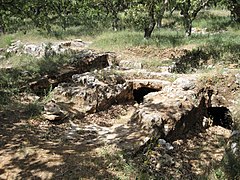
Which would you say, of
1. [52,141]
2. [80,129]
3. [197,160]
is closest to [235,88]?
[197,160]

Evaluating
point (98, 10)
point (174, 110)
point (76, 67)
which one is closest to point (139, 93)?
point (174, 110)

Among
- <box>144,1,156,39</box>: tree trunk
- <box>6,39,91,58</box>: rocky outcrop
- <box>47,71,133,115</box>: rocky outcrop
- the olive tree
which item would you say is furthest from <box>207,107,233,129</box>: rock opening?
the olive tree

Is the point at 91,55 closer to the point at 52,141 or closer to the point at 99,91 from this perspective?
the point at 99,91

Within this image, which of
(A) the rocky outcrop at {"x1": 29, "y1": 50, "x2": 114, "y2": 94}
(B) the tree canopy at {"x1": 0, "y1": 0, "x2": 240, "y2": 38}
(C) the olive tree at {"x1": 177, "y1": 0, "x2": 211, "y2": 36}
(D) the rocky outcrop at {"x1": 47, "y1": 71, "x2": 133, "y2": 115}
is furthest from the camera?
(C) the olive tree at {"x1": 177, "y1": 0, "x2": 211, "y2": 36}

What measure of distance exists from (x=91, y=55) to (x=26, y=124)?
6.33 m

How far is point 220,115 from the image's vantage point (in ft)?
30.7

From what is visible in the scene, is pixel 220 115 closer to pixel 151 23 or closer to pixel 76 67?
pixel 76 67

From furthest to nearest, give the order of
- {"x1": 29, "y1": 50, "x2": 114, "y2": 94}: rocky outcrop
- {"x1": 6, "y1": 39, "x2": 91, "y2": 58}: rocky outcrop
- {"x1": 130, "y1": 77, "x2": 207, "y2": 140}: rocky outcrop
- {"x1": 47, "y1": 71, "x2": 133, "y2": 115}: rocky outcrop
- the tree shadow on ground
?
{"x1": 6, "y1": 39, "x2": 91, "y2": 58}: rocky outcrop, {"x1": 29, "y1": 50, "x2": 114, "y2": 94}: rocky outcrop, {"x1": 47, "y1": 71, "x2": 133, "y2": 115}: rocky outcrop, {"x1": 130, "y1": 77, "x2": 207, "y2": 140}: rocky outcrop, the tree shadow on ground

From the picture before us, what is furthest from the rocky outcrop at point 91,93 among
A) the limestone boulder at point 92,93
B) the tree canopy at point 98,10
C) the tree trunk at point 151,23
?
the tree trunk at point 151,23

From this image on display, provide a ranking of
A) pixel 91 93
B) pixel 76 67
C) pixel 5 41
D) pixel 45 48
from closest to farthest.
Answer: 1. pixel 91 93
2. pixel 76 67
3. pixel 45 48
4. pixel 5 41

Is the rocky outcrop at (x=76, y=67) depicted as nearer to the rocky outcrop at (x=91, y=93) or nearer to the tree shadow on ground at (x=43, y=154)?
the rocky outcrop at (x=91, y=93)

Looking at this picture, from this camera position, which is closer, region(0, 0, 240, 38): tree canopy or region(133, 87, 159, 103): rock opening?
region(0, 0, 240, 38): tree canopy

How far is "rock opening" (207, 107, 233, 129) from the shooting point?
28.9 ft

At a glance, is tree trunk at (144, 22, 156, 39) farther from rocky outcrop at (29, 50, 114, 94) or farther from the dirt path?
the dirt path
